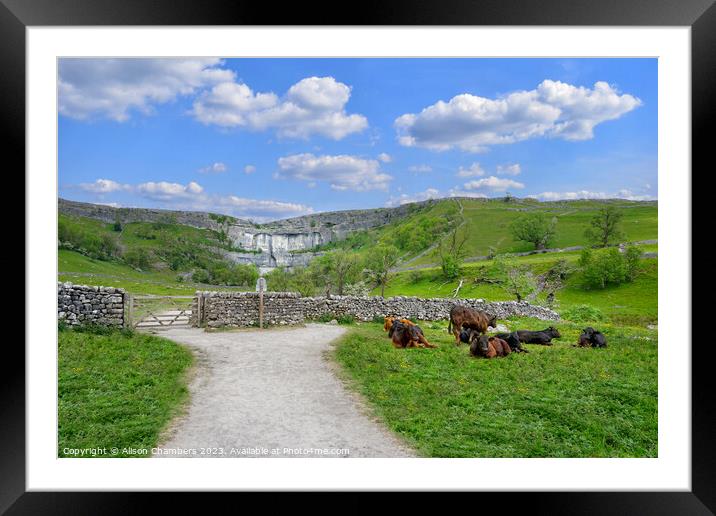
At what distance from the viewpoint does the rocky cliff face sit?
7.48m

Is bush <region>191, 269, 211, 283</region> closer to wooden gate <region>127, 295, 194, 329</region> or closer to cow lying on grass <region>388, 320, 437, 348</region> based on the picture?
wooden gate <region>127, 295, 194, 329</region>

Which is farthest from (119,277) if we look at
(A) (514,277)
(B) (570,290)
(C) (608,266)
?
(C) (608,266)

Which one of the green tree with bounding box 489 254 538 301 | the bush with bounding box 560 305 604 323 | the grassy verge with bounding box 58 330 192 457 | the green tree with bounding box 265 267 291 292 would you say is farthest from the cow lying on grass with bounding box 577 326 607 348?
the green tree with bounding box 265 267 291 292

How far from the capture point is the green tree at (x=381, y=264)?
8.91 meters

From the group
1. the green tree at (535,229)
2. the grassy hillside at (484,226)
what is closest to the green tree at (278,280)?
the grassy hillside at (484,226)

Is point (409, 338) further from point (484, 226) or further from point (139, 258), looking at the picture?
point (139, 258)

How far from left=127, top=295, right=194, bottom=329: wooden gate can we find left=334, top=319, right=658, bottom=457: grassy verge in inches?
122

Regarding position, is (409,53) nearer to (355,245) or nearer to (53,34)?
(53,34)

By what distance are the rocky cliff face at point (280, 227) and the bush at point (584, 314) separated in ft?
10.00

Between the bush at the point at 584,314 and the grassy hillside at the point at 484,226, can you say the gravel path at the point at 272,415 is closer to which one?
the bush at the point at 584,314

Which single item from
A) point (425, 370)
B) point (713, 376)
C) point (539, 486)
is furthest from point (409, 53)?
point (539, 486)

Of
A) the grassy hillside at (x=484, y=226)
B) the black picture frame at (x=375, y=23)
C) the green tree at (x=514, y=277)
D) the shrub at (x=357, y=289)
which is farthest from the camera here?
the shrub at (x=357, y=289)

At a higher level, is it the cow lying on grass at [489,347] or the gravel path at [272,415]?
the cow lying on grass at [489,347]

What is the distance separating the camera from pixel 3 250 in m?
3.01
